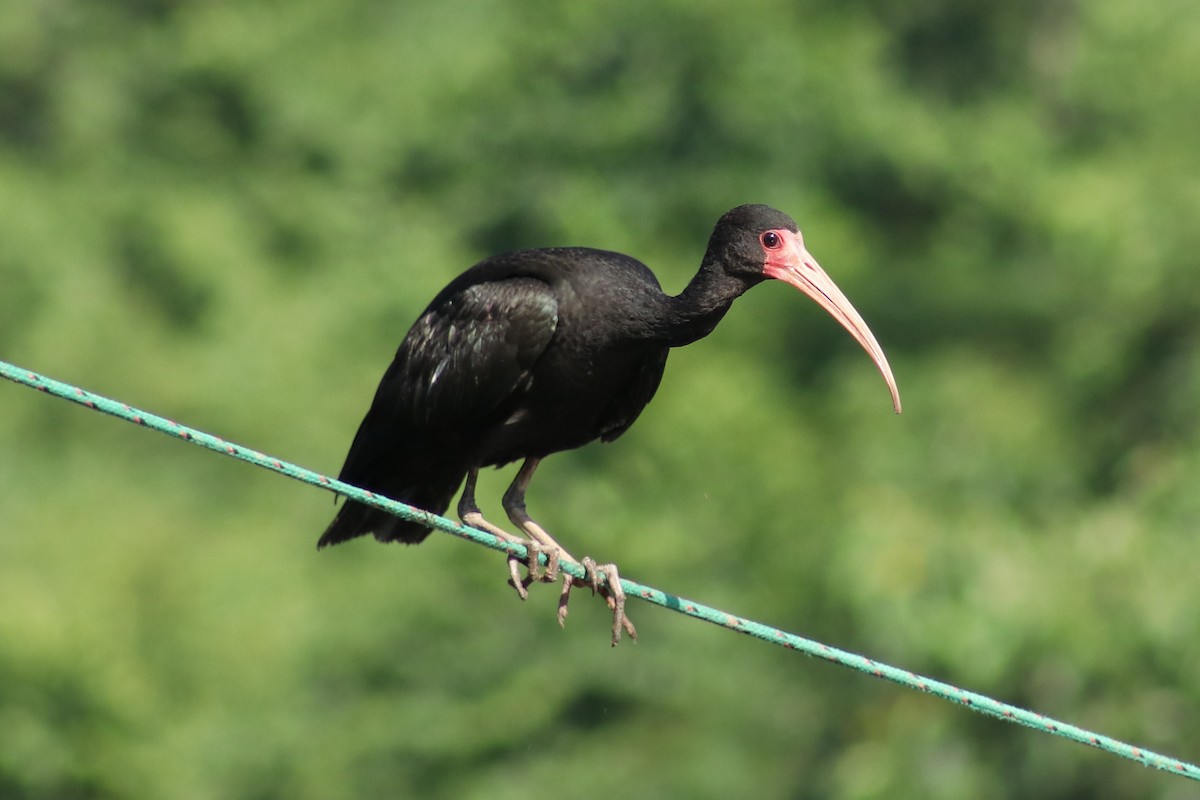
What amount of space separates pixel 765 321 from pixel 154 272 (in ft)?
38.5

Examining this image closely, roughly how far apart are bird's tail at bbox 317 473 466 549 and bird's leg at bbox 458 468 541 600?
0.26ft

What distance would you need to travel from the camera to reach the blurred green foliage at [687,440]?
1448cm

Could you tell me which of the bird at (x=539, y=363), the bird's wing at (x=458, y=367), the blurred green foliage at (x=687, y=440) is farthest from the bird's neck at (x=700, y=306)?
the blurred green foliage at (x=687, y=440)

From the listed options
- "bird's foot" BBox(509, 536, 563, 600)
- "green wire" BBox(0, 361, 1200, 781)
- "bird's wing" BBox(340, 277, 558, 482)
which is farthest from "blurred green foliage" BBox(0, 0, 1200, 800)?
"green wire" BBox(0, 361, 1200, 781)

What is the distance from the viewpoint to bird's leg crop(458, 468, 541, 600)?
23.2 feet

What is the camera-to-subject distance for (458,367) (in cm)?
746

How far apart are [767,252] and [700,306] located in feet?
0.93

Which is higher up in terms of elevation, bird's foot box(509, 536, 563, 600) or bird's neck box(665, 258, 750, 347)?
bird's neck box(665, 258, 750, 347)

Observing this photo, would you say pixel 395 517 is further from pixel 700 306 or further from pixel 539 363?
pixel 700 306

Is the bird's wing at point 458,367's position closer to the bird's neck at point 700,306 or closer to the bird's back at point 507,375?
the bird's back at point 507,375

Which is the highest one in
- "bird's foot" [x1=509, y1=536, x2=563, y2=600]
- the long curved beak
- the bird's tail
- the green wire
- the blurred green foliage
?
the blurred green foliage

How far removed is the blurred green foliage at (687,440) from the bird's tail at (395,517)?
19.0 ft

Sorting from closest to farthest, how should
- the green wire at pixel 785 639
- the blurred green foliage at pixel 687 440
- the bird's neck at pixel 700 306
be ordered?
the green wire at pixel 785 639
the bird's neck at pixel 700 306
the blurred green foliage at pixel 687 440

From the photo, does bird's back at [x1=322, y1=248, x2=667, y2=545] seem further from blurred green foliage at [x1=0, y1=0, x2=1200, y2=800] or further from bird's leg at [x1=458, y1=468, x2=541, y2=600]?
blurred green foliage at [x1=0, y1=0, x2=1200, y2=800]
